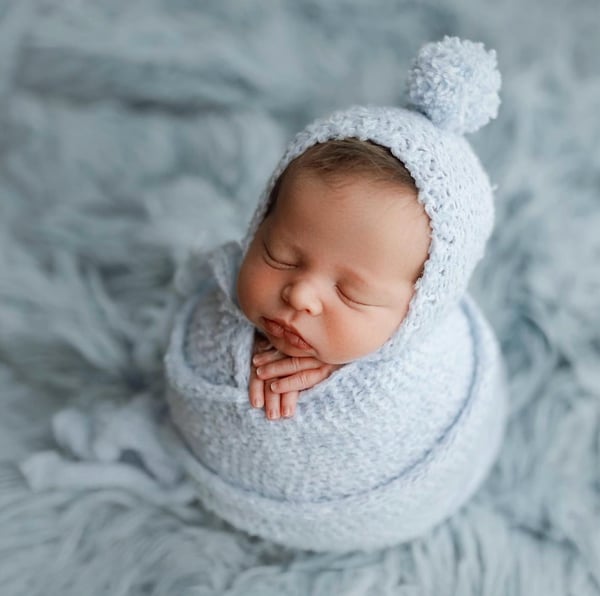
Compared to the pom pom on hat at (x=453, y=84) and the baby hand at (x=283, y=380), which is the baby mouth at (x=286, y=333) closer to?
the baby hand at (x=283, y=380)

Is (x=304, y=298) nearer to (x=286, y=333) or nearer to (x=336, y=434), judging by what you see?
(x=286, y=333)

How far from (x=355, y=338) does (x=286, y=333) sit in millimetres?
69

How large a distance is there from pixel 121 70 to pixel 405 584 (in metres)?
0.97

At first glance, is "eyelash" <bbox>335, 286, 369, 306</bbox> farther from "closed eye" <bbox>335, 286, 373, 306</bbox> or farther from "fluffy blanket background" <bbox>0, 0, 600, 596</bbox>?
"fluffy blanket background" <bbox>0, 0, 600, 596</bbox>

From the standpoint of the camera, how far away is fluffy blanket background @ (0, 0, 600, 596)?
1052 millimetres

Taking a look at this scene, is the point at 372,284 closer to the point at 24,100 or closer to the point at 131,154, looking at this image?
the point at 131,154

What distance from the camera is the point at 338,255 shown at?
0.84 m

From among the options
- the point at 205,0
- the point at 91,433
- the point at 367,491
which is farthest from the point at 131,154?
the point at 367,491

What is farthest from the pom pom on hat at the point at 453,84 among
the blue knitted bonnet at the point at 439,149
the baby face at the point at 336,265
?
the baby face at the point at 336,265

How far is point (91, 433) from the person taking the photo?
113 cm

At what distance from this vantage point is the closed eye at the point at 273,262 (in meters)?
0.88

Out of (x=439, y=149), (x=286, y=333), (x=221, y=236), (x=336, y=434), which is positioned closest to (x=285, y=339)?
(x=286, y=333)

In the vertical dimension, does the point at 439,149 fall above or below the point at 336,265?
above

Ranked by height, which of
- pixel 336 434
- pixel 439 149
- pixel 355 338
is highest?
pixel 439 149
